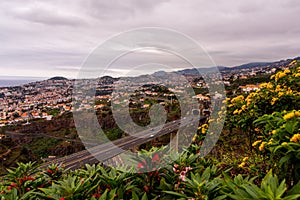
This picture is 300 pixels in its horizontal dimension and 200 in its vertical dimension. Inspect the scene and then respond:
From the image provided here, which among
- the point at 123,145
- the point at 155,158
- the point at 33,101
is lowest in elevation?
the point at 33,101

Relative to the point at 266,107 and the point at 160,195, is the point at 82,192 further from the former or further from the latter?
the point at 266,107

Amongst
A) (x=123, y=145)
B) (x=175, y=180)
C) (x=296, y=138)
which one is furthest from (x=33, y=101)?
(x=296, y=138)

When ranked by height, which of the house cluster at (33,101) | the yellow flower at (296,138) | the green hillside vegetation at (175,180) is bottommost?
the house cluster at (33,101)

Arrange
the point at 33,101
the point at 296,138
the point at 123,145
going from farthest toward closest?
1. the point at 33,101
2. the point at 123,145
3. the point at 296,138

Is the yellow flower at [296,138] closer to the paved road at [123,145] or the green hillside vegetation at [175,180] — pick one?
the green hillside vegetation at [175,180]

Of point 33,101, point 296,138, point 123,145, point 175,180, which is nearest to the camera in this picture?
point 296,138

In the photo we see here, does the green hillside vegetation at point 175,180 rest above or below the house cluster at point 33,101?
above

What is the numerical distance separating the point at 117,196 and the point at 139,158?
31 cm

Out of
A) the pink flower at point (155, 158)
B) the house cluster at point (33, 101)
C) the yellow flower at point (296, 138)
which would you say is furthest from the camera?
the house cluster at point (33, 101)

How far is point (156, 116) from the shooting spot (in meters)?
4.47

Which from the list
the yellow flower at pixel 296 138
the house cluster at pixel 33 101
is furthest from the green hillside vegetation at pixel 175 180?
the house cluster at pixel 33 101

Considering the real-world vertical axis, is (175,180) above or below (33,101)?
above

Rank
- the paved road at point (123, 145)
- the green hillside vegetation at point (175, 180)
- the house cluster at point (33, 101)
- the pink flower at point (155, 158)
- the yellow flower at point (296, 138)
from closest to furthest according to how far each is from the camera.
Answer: the green hillside vegetation at point (175, 180) < the yellow flower at point (296, 138) < the pink flower at point (155, 158) < the paved road at point (123, 145) < the house cluster at point (33, 101)

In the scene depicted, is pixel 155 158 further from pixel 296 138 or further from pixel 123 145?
pixel 123 145
